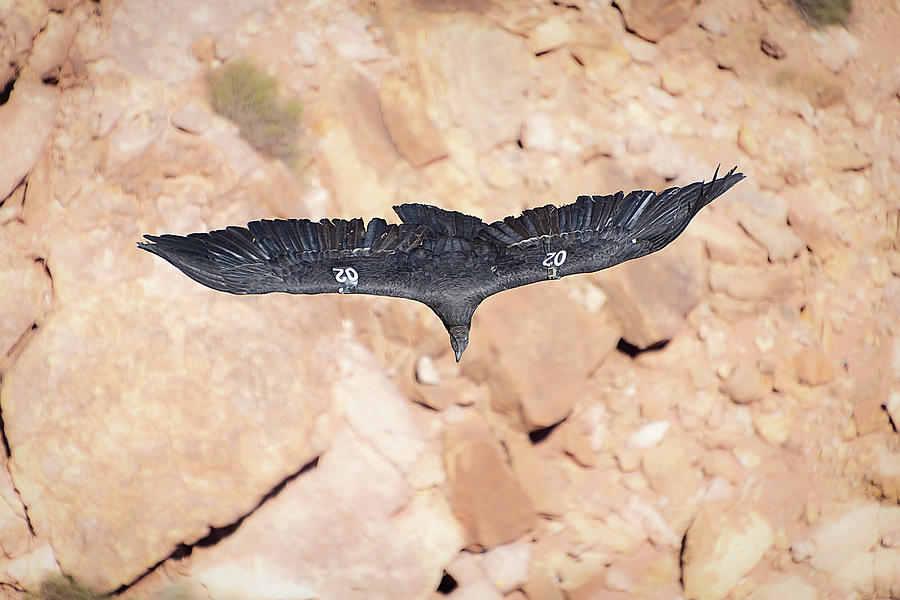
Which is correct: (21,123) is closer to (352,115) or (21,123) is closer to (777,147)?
(352,115)

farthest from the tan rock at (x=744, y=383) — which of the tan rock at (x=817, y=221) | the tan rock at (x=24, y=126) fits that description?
the tan rock at (x=24, y=126)

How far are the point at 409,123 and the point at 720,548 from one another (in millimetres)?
4116

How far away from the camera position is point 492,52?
20.4 feet

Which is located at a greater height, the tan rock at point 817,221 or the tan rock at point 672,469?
the tan rock at point 817,221

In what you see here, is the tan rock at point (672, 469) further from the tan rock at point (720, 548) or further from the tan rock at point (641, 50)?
the tan rock at point (641, 50)

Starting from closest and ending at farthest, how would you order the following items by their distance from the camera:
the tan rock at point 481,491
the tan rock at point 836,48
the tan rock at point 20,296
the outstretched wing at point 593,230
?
the outstretched wing at point 593,230
the tan rock at point 20,296
the tan rock at point 481,491
the tan rock at point 836,48

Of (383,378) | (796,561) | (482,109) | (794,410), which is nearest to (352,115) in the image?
(482,109)

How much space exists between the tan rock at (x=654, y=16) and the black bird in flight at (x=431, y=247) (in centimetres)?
274

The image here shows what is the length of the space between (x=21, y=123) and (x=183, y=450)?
9.02 feet

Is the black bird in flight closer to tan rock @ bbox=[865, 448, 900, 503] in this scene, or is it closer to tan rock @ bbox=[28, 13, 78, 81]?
tan rock @ bbox=[28, 13, 78, 81]

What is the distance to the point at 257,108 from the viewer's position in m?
5.82

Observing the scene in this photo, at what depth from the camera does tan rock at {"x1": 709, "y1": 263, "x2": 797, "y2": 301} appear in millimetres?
6148

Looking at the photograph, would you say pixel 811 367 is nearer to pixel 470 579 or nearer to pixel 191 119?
pixel 470 579

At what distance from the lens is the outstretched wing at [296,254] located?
398 centimetres
